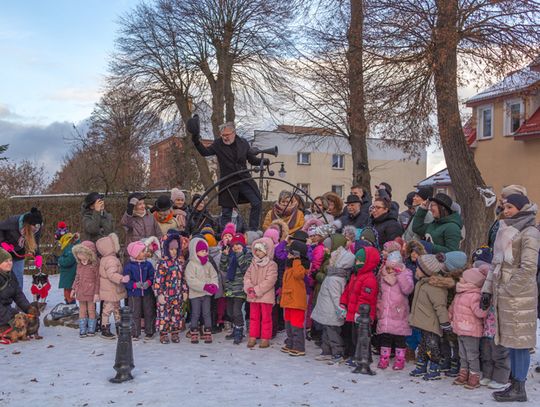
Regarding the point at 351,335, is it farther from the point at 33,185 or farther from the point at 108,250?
the point at 33,185

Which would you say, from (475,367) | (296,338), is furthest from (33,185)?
(475,367)

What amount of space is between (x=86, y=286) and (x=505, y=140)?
23.7 metres

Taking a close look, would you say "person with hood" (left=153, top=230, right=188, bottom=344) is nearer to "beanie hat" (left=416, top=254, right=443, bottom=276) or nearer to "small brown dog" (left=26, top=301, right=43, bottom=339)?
"small brown dog" (left=26, top=301, right=43, bottom=339)

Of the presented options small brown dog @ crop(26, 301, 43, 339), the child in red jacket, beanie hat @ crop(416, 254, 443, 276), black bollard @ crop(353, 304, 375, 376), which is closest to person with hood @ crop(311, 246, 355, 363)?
the child in red jacket

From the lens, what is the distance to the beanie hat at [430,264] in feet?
22.7

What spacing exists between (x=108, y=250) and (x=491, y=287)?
5.26m

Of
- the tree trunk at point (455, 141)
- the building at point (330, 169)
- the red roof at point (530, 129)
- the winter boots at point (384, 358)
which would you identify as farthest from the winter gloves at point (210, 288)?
the building at point (330, 169)

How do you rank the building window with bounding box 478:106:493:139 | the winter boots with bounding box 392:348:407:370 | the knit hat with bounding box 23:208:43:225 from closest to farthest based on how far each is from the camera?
the winter boots with bounding box 392:348:407:370 → the knit hat with bounding box 23:208:43:225 → the building window with bounding box 478:106:493:139

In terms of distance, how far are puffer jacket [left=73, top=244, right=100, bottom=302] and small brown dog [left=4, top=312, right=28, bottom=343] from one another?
31.2 inches

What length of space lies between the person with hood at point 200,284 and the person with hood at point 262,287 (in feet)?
1.82

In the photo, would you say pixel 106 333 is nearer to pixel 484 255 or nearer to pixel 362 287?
pixel 362 287

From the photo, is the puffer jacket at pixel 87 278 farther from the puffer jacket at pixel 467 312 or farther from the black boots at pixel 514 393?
the black boots at pixel 514 393

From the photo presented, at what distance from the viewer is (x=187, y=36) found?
87.8 feet

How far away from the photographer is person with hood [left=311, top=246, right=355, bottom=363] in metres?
7.56
